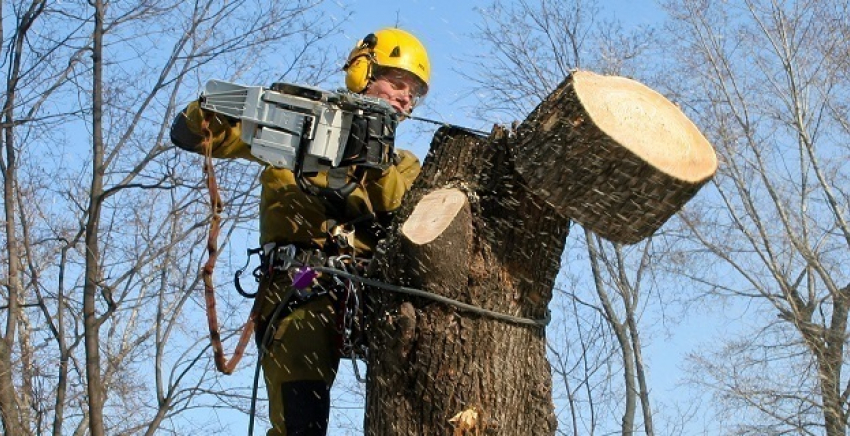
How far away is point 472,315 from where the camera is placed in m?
3.12

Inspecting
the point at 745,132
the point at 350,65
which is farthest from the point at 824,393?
the point at 350,65

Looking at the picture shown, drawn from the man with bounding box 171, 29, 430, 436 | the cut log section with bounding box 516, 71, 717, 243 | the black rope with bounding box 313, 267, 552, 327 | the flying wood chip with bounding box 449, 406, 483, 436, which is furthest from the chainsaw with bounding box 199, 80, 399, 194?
the flying wood chip with bounding box 449, 406, 483, 436

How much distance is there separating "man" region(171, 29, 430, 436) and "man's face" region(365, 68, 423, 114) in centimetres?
12

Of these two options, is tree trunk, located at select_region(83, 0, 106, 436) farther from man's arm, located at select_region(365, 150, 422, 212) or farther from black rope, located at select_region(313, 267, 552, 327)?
black rope, located at select_region(313, 267, 552, 327)

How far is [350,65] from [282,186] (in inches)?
19.4

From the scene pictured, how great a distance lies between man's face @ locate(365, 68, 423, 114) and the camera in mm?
4109

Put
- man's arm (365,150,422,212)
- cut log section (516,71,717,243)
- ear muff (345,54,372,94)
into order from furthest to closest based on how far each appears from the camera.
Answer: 1. ear muff (345,54,372,94)
2. man's arm (365,150,422,212)
3. cut log section (516,71,717,243)

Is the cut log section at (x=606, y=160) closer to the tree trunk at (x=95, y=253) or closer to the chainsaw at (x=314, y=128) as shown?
the chainsaw at (x=314, y=128)

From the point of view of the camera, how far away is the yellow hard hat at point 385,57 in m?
3.95

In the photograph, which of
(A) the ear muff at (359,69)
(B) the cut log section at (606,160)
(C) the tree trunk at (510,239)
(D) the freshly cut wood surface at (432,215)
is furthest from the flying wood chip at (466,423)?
(A) the ear muff at (359,69)

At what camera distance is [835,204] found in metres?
13.6

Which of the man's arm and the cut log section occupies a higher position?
the man's arm

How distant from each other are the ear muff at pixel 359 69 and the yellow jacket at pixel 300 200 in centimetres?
29

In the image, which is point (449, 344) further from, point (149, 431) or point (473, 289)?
point (149, 431)
